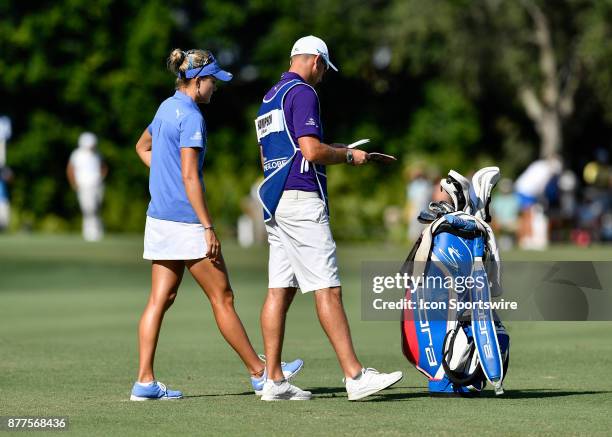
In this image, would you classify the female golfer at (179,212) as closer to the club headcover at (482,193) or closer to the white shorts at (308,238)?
the white shorts at (308,238)

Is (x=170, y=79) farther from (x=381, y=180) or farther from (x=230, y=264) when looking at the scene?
(x=230, y=264)

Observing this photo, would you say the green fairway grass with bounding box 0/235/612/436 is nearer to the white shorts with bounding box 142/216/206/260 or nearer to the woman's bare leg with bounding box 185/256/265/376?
the woman's bare leg with bounding box 185/256/265/376

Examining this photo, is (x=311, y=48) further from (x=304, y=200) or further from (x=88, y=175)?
(x=88, y=175)

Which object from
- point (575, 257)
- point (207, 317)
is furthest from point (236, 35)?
point (207, 317)

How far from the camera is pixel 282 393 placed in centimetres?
912

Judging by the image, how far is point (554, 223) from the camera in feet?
111

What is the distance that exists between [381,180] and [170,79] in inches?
304

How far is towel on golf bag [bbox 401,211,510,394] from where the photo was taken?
9281mm

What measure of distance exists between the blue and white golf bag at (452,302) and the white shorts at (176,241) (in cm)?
131
